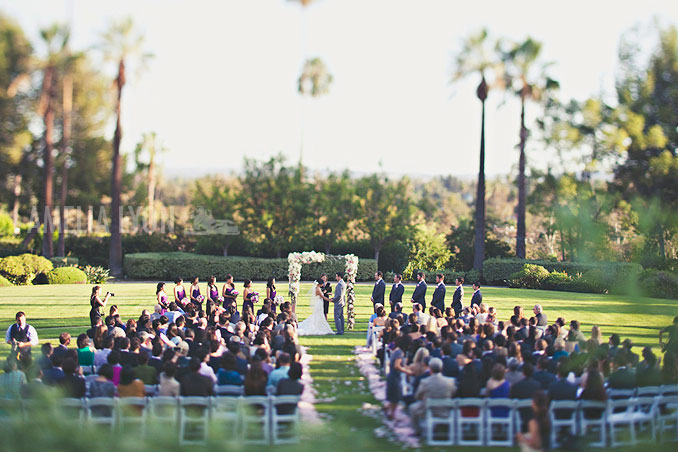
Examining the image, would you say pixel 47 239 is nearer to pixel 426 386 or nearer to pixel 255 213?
pixel 255 213

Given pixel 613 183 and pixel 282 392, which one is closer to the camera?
pixel 613 183

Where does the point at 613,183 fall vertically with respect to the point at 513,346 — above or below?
above

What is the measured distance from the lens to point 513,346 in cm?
1137

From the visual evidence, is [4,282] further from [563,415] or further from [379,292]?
[563,415]

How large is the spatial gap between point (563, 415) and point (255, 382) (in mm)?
4332

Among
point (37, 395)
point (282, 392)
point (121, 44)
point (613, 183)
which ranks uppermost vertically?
point (121, 44)

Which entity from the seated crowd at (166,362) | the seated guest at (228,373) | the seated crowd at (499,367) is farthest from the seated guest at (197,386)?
the seated crowd at (499,367)

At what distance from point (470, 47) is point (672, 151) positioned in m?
41.6

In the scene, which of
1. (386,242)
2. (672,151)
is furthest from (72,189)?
(672,151)

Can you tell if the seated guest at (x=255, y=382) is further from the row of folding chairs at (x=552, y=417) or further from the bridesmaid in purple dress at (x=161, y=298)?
the bridesmaid in purple dress at (x=161, y=298)

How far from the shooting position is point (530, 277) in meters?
35.4

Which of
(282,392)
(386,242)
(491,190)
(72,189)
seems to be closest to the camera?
(282,392)

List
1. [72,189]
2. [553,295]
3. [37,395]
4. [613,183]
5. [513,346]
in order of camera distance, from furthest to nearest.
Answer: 1. [72,189]
2. [553,295]
3. [513,346]
4. [613,183]
5. [37,395]

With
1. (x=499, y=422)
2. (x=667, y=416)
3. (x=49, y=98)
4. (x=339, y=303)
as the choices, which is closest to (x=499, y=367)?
(x=499, y=422)
